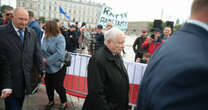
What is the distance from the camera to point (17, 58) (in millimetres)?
2609

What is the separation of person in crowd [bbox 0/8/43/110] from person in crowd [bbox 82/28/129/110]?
107 cm

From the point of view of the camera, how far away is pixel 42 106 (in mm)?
4156

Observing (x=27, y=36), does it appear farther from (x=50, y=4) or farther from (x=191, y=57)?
(x=50, y=4)

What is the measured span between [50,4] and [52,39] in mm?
113078

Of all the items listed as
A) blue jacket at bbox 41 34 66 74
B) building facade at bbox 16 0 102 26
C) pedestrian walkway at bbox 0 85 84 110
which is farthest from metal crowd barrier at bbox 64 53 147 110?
building facade at bbox 16 0 102 26

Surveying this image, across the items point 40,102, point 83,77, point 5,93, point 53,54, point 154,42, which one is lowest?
point 40,102

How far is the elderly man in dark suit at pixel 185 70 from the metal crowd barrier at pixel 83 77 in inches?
118

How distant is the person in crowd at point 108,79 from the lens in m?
2.21

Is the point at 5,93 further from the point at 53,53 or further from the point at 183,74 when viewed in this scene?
the point at 183,74

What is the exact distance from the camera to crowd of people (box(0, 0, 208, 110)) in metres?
0.73

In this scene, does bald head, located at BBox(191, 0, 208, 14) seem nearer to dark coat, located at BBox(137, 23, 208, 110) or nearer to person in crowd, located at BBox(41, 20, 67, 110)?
dark coat, located at BBox(137, 23, 208, 110)

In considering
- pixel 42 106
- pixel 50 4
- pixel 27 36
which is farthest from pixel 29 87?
pixel 50 4

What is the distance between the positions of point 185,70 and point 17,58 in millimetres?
2477

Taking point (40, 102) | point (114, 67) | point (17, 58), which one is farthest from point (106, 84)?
point (40, 102)
